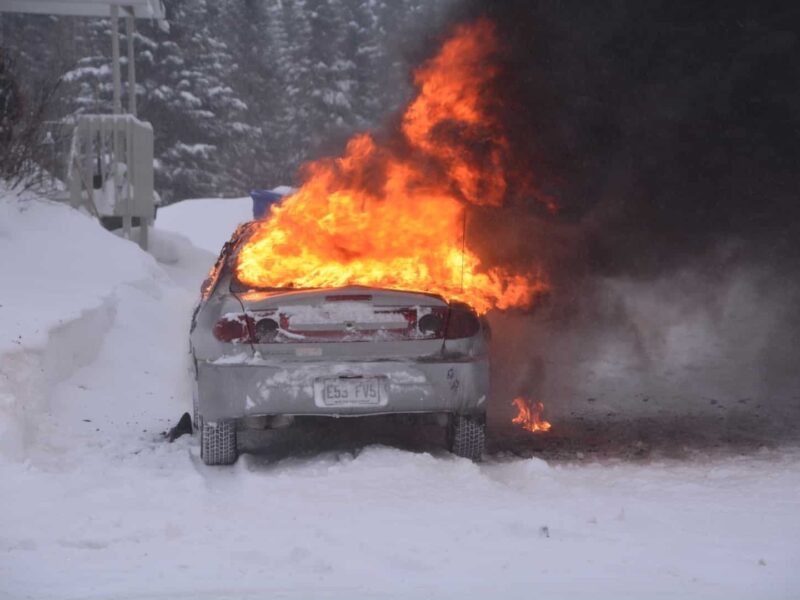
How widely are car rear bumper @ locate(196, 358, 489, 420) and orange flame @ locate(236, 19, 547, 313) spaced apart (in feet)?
1.79

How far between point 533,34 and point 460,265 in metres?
4.35

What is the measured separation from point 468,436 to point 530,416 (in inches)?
74.4

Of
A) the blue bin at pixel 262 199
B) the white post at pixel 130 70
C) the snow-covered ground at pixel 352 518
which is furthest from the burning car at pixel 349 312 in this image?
the white post at pixel 130 70

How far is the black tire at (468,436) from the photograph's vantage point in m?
6.64

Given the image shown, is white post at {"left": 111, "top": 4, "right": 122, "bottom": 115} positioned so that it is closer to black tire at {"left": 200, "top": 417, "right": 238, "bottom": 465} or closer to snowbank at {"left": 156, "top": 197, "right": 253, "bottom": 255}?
snowbank at {"left": 156, "top": 197, "right": 253, "bottom": 255}

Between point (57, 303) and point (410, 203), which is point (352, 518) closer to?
point (410, 203)

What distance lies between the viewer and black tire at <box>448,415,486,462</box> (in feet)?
21.8

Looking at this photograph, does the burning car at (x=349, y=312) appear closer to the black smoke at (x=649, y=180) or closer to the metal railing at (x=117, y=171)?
the black smoke at (x=649, y=180)

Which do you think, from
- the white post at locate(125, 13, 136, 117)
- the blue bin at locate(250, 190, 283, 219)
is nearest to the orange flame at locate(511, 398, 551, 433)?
the blue bin at locate(250, 190, 283, 219)

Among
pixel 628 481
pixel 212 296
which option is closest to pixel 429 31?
pixel 212 296

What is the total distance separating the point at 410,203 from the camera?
7.91 metres

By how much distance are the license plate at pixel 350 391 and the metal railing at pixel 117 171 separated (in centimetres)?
1253

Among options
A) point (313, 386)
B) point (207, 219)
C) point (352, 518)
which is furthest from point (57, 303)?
point (207, 219)

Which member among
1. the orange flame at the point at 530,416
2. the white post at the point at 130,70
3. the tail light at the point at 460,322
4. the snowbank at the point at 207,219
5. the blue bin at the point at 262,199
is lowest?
the snowbank at the point at 207,219
